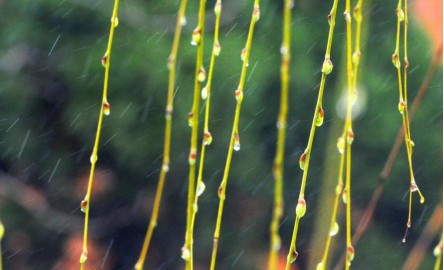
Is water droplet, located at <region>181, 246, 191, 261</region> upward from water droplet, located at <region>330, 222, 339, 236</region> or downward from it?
downward

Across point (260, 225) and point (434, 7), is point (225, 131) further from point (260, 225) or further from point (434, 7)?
point (434, 7)

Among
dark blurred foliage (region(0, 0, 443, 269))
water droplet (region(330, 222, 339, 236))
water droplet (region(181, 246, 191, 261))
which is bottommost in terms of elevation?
water droplet (region(181, 246, 191, 261))

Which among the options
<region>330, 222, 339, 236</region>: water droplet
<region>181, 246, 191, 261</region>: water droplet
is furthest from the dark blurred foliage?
<region>181, 246, 191, 261</region>: water droplet

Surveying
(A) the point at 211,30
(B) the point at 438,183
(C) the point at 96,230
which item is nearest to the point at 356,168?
(B) the point at 438,183

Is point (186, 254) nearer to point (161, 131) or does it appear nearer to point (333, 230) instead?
point (333, 230)

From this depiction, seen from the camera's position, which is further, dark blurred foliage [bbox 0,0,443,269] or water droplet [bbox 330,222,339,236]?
dark blurred foliage [bbox 0,0,443,269]

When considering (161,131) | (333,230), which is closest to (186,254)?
(333,230)

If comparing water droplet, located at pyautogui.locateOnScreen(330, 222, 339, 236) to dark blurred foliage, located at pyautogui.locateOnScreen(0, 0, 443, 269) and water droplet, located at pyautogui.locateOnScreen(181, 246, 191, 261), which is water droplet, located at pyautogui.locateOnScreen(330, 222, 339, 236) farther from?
dark blurred foliage, located at pyautogui.locateOnScreen(0, 0, 443, 269)

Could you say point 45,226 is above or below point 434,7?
below
